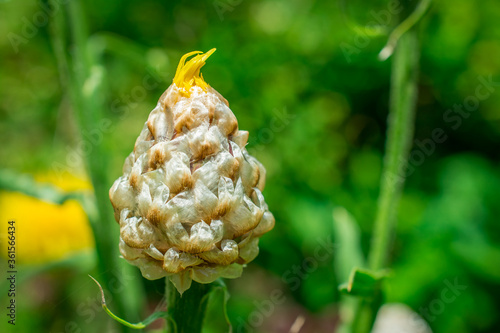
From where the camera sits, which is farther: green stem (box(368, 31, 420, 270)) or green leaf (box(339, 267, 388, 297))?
green stem (box(368, 31, 420, 270))

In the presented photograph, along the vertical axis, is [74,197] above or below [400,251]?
above

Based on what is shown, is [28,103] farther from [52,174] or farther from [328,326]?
[328,326]

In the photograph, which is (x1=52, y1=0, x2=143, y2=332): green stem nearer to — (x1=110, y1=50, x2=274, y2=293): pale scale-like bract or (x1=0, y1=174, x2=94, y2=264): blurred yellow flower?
(x1=0, y1=174, x2=94, y2=264): blurred yellow flower

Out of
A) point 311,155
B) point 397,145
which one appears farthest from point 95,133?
point 311,155

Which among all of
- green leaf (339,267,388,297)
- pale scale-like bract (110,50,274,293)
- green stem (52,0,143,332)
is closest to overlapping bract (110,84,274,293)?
pale scale-like bract (110,50,274,293)

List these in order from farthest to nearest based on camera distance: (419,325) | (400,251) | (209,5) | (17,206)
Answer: (209,5)
(400,251)
(17,206)
(419,325)

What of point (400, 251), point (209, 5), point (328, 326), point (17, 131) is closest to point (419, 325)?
point (328, 326)

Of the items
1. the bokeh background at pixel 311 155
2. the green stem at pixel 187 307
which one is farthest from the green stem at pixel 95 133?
the green stem at pixel 187 307

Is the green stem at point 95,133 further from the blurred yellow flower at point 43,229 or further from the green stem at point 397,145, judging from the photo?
the green stem at point 397,145
